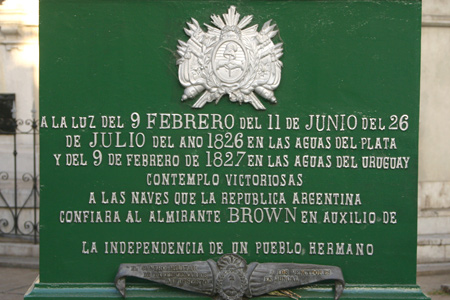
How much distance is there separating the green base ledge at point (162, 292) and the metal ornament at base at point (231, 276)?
0.08 m

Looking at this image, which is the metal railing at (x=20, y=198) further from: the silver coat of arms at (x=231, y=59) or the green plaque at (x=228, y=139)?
the silver coat of arms at (x=231, y=59)

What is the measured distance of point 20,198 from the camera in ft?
35.2

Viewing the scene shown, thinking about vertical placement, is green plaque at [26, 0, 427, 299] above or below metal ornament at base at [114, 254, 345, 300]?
above

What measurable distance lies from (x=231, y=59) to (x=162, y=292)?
5.77ft

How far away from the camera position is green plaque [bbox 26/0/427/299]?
17.2 feet

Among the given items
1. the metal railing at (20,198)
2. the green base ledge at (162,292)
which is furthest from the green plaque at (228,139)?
the metal railing at (20,198)

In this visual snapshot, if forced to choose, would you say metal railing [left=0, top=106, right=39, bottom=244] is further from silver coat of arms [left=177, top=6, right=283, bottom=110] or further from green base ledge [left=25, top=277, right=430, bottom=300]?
silver coat of arms [left=177, top=6, right=283, bottom=110]

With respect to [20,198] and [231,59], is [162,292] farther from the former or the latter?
[20,198]

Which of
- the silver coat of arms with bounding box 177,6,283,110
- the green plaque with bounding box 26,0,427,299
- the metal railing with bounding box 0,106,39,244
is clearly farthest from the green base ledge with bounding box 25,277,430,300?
the metal railing with bounding box 0,106,39,244

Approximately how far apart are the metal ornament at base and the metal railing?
5.62 meters

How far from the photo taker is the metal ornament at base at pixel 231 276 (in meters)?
5.20

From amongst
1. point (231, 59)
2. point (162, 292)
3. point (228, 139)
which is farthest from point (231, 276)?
point (231, 59)

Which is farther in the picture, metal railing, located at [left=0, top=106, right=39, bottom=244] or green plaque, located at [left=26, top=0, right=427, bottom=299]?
metal railing, located at [left=0, top=106, right=39, bottom=244]

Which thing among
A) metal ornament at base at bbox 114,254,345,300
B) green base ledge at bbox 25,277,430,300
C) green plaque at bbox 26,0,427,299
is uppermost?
green plaque at bbox 26,0,427,299
